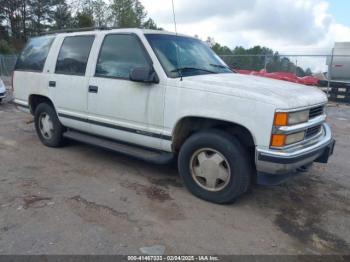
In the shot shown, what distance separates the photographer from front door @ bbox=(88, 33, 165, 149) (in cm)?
434

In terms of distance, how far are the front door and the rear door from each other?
22 centimetres

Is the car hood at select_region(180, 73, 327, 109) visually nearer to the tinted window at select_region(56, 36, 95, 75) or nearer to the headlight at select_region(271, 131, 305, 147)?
the headlight at select_region(271, 131, 305, 147)

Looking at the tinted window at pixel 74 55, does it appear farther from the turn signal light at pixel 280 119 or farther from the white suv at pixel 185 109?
the turn signal light at pixel 280 119

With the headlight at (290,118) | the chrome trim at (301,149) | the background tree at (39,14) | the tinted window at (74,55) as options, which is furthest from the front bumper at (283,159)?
the background tree at (39,14)

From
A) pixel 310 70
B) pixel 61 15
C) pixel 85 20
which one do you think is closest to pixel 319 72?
pixel 310 70

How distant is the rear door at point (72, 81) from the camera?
5.16 m

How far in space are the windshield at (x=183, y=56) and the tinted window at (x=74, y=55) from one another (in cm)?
115

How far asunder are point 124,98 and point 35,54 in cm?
254

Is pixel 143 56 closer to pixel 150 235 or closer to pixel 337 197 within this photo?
pixel 150 235

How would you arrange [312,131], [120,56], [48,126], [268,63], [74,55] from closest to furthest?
[312,131] < [120,56] < [74,55] < [48,126] < [268,63]

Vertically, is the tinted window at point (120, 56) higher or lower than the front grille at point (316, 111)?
higher

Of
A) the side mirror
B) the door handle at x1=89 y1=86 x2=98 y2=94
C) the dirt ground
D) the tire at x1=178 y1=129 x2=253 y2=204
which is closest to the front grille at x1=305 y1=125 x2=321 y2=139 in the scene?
the tire at x1=178 y1=129 x2=253 y2=204

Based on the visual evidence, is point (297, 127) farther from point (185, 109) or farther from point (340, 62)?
point (340, 62)

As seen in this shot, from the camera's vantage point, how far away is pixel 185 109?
158 inches
